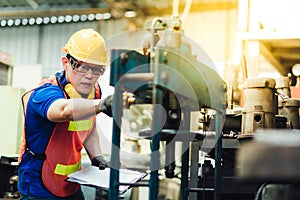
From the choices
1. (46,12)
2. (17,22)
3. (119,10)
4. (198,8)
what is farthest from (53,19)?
(198,8)

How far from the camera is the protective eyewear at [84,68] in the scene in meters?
3.30

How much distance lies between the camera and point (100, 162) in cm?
338

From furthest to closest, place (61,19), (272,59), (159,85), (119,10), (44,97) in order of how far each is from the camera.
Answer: (61,19) < (119,10) < (272,59) < (44,97) < (159,85)

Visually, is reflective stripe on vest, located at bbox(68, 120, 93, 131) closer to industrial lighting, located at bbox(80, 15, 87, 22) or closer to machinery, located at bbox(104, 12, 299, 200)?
machinery, located at bbox(104, 12, 299, 200)

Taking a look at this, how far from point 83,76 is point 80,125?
269mm

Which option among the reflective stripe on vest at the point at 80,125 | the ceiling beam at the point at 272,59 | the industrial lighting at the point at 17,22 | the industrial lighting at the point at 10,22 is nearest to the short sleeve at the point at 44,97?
the reflective stripe on vest at the point at 80,125

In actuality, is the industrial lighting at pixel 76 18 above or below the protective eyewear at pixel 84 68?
above

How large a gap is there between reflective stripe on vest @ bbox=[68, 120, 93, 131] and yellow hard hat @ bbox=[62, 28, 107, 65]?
340 mm

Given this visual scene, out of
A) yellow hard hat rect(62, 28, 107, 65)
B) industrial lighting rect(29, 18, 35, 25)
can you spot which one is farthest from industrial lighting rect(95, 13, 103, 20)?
yellow hard hat rect(62, 28, 107, 65)

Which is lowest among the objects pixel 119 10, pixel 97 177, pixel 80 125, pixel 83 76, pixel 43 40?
pixel 97 177

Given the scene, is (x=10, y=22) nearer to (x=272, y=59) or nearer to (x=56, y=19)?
(x=56, y=19)

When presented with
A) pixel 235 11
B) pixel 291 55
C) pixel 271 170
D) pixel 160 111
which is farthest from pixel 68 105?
pixel 235 11

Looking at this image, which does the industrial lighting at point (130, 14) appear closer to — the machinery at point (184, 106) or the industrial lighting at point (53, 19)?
the industrial lighting at point (53, 19)

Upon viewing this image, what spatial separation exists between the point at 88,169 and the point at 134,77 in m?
1.04
